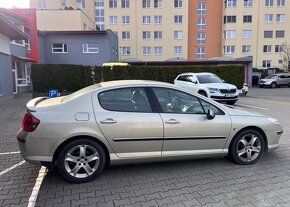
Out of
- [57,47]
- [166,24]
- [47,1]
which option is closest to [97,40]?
[57,47]

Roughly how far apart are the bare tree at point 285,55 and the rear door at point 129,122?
46.5 meters

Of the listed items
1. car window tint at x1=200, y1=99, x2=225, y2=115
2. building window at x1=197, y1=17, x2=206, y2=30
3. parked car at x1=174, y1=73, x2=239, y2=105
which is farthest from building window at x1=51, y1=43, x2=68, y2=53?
building window at x1=197, y1=17, x2=206, y2=30

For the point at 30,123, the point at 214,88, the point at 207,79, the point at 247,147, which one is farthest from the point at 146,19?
the point at 30,123

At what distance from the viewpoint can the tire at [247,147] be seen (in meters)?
4.60

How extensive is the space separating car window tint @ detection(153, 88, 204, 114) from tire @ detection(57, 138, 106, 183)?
124 centimetres

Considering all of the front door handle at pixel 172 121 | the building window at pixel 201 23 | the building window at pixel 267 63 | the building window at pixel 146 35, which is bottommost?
the front door handle at pixel 172 121

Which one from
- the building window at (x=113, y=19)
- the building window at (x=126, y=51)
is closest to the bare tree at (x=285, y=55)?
the building window at (x=126, y=51)

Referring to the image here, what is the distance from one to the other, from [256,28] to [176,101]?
50.0 meters

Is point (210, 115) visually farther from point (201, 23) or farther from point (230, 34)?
point (201, 23)

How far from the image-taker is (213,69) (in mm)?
19719

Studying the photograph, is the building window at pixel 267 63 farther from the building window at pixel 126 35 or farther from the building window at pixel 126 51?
the building window at pixel 126 35

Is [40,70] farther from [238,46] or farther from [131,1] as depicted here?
[238,46]

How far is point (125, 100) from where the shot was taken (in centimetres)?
415

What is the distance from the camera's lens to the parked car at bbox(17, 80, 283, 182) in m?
3.83
